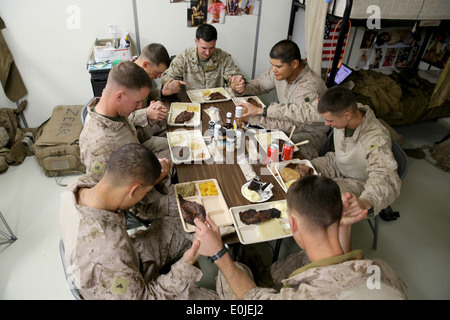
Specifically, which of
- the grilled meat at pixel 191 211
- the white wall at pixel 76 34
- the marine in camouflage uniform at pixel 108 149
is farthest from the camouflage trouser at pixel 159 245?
the white wall at pixel 76 34

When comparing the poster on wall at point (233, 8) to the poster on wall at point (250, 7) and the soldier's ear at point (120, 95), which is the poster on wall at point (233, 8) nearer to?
the poster on wall at point (250, 7)

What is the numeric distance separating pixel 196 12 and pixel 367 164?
3.27 meters

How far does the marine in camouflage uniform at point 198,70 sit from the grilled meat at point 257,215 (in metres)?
2.21

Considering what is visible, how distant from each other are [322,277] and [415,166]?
347 centimetres

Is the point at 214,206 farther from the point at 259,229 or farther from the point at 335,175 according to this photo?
the point at 335,175

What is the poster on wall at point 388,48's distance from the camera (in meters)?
4.67

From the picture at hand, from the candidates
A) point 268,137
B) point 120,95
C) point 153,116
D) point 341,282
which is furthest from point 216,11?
point 341,282

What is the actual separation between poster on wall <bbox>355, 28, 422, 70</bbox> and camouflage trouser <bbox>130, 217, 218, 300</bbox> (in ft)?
14.1

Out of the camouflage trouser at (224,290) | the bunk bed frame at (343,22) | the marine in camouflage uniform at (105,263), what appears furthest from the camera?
the bunk bed frame at (343,22)

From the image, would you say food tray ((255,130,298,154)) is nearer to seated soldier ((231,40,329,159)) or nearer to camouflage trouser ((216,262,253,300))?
seated soldier ((231,40,329,159))

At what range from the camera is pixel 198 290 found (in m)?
1.80

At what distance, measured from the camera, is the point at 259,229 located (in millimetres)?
1880

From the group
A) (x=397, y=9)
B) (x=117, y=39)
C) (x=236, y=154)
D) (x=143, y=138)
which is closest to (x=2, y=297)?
(x=143, y=138)

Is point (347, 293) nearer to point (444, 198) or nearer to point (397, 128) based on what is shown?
point (444, 198)
